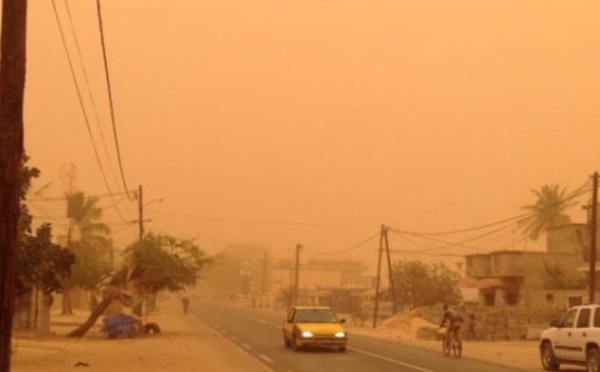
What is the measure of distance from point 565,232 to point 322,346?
161ft

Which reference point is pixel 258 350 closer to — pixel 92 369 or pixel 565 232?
pixel 92 369

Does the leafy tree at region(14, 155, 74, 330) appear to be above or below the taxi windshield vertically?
above

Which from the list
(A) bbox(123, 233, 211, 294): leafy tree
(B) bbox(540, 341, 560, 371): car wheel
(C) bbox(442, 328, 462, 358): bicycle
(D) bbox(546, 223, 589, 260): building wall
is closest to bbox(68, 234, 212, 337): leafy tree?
(A) bbox(123, 233, 211, 294): leafy tree

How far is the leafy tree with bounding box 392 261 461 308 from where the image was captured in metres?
83.5

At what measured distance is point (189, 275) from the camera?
152 feet

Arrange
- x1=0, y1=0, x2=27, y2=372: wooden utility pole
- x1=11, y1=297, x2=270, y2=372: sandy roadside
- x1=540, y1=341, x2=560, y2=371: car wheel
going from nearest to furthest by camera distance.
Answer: x1=0, y1=0, x2=27, y2=372: wooden utility pole, x1=11, y1=297, x2=270, y2=372: sandy roadside, x1=540, y1=341, x2=560, y2=371: car wheel

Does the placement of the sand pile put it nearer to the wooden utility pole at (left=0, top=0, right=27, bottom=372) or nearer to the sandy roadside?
the sandy roadside

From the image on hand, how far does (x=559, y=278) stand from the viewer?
237ft

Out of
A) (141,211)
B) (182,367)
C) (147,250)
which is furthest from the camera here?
(141,211)

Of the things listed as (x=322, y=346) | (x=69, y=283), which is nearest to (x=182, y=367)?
(x=322, y=346)

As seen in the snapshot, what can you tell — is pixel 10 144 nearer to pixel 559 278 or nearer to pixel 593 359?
pixel 593 359

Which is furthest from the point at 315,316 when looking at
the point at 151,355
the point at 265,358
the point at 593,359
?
the point at 593,359

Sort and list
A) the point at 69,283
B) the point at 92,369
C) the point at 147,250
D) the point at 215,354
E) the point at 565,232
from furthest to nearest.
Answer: the point at 565,232, the point at 69,283, the point at 147,250, the point at 215,354, the point at 92,369

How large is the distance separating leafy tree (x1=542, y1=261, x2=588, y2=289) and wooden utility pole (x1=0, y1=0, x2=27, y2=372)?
6148 cm
